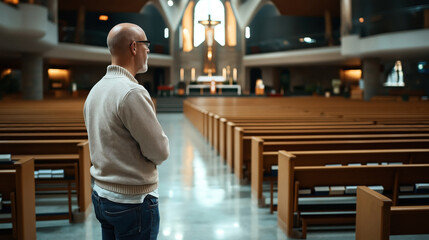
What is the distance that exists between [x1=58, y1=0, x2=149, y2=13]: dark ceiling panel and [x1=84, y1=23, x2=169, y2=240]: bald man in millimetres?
23498

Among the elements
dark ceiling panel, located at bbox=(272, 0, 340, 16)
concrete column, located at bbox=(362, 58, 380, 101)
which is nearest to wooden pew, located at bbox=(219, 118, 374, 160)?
A: concrete column, located at bbox=(362, 58, 380, 101)

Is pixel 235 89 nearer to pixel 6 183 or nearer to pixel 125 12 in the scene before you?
pixel 125 12

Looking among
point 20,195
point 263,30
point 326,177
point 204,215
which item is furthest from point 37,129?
point 263,30

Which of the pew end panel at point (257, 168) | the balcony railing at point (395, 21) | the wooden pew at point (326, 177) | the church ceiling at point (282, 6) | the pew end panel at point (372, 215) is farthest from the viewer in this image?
the church ceiling at point (282, 6)

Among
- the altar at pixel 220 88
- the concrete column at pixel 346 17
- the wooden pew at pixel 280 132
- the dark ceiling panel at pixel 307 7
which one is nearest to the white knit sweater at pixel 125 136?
the wooden pew at pixel 280 132

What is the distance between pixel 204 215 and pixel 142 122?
2.39 metres

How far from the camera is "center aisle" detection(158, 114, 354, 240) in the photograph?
129 inches

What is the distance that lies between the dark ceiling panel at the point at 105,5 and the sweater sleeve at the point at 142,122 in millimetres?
23673

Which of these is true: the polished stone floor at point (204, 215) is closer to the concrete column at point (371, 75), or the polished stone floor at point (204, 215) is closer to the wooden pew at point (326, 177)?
the wooden pew at point (326, 177)

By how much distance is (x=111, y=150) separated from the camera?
160 cm

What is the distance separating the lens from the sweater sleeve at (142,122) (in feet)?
5.00

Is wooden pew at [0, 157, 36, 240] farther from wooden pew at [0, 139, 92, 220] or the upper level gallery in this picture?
the upper level gallery

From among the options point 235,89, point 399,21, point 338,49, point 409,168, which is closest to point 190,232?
point 409,168

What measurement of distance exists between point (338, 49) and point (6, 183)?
20.5m
